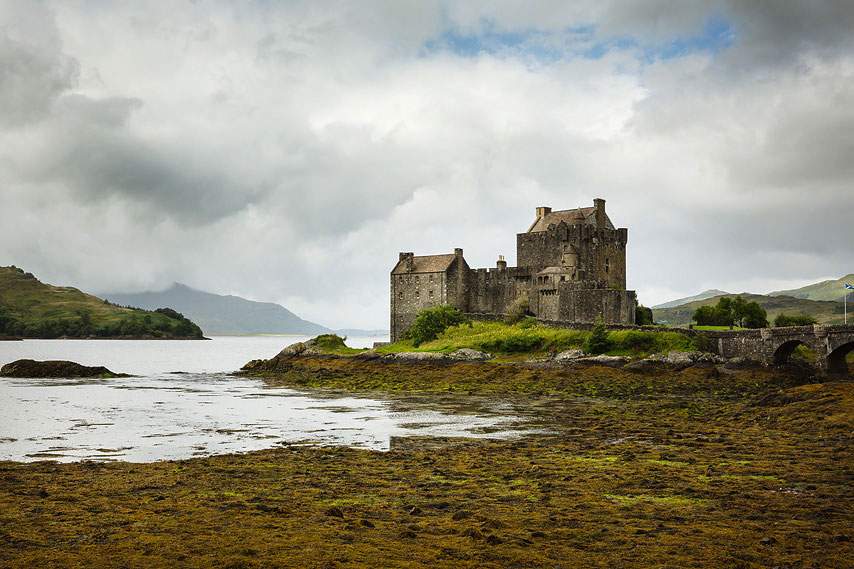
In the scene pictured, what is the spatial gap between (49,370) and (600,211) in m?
55.7

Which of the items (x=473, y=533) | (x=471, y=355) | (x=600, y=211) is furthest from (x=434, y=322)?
(x=473, y=533)

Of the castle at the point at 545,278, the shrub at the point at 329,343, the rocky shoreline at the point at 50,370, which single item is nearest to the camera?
the rocky shoreline at the point at 50,370

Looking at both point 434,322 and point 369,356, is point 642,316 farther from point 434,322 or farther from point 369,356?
point 369,356

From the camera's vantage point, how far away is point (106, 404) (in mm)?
38688

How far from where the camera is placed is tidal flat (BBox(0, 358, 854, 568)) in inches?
375

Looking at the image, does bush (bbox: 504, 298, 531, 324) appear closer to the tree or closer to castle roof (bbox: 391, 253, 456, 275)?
castle roof (bbox: 391, 253, 456, 275)

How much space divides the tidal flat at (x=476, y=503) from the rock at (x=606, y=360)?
2473cm

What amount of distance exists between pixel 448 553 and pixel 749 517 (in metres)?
5.34

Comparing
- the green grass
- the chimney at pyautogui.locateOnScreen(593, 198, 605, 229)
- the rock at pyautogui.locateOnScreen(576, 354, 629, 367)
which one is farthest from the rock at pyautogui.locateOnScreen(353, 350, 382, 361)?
the chimney at pyautogui.locateOnScreen(593, 198, 605, 229)

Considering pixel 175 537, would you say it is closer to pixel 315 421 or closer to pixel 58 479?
pixel 58 479

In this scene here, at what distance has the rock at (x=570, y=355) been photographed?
2077 inches

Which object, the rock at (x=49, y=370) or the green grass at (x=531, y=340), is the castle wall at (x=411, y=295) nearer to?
the green grass at (x=531, y=340)

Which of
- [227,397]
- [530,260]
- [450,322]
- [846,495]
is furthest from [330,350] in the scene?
[846,495]

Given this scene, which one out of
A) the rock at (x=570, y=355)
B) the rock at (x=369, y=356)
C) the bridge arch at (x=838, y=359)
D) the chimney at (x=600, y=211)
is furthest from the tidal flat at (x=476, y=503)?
the chimney at (x=600, y=211)
